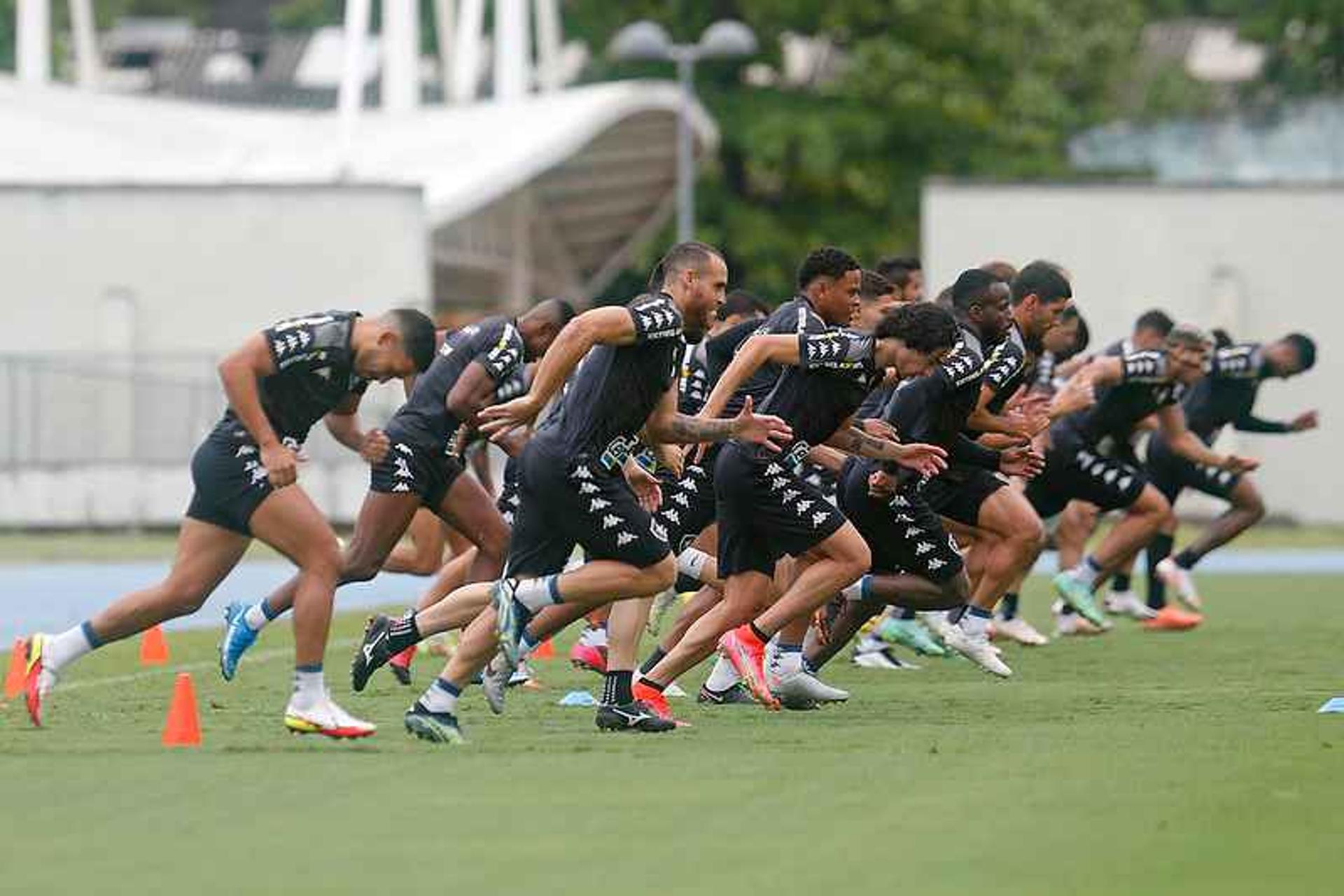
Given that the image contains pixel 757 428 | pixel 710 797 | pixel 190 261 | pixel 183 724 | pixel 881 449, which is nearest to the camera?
pixel 710 797

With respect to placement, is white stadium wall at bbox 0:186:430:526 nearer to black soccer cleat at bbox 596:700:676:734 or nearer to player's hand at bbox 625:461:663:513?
player's hand at bbox 625:461:663:513

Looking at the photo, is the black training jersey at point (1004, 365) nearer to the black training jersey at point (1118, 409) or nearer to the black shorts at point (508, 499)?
the black shorts at point (508, 499)

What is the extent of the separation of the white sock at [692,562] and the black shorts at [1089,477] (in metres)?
4.02

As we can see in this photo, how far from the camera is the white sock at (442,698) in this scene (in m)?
11.9

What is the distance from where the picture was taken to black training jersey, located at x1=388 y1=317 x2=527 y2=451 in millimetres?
14078

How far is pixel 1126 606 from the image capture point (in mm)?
20719

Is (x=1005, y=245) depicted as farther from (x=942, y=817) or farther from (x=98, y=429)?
(x=942, y=817)

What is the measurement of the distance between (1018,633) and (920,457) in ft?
16.5

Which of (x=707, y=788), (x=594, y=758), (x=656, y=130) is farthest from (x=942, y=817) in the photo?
(x=656, y=130)

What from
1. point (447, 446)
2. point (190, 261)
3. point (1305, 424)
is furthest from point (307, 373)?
point (190, 261)

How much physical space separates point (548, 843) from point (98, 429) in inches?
1161

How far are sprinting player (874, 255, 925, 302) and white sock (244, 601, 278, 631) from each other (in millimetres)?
5109

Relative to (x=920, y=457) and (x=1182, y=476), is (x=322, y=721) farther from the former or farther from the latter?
(x=1182, y=476)

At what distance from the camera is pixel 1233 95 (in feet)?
240
